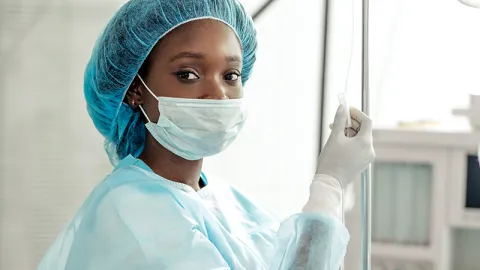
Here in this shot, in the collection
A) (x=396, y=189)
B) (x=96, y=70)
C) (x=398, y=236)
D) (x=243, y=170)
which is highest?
(x=96, y=70)

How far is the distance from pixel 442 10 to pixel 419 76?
0.24 meters

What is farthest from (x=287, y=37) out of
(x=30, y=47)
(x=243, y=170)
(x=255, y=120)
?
(x=30, y=47)

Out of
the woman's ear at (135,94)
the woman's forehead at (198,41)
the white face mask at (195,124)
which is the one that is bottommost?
the white face mask at (195,124)

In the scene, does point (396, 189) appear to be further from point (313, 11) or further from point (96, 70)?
point (96, 70)

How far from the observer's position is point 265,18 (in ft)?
6.07

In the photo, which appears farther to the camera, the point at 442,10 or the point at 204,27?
the point at 442,10

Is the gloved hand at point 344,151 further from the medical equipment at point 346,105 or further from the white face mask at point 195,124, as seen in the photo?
the white face mask at point 195,124

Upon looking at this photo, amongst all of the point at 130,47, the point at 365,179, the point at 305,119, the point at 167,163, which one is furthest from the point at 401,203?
the point at 130,47

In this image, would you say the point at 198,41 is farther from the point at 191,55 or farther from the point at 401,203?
the point at 401,203

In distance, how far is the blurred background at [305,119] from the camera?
159cm

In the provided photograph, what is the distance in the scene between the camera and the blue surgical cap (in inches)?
43.9

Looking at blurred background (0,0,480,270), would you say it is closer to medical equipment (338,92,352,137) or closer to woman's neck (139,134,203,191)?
medical equipment (338,92,352,137)

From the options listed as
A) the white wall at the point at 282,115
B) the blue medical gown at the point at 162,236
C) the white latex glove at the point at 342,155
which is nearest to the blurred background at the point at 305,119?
the white wall at the point at 282,115

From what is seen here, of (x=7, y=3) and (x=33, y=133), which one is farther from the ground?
(x=7, y=3)
